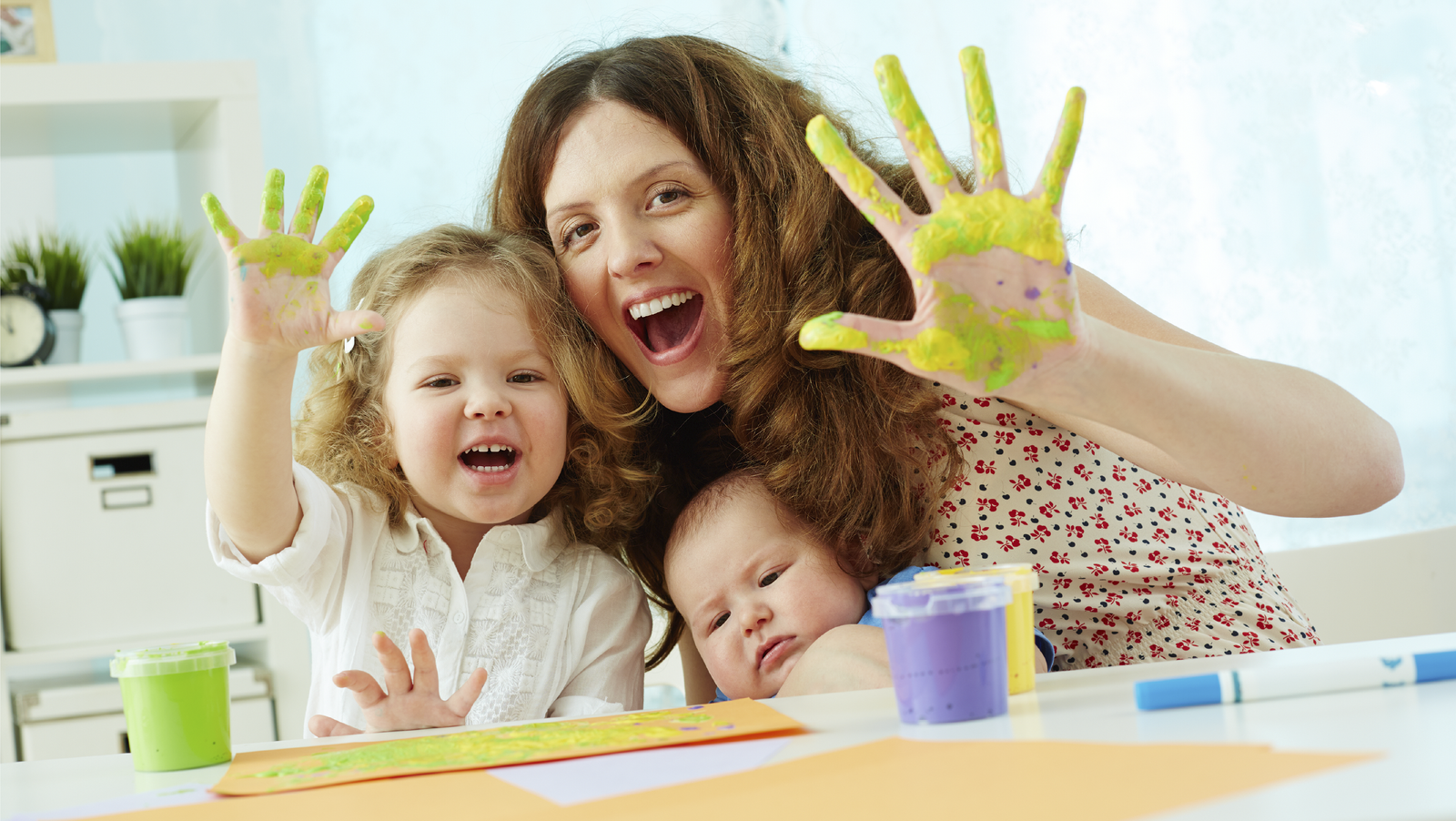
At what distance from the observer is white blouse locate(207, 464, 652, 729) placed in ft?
4.13

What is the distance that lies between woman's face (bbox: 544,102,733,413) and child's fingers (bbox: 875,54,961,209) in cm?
58

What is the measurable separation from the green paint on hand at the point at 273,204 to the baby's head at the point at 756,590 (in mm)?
565

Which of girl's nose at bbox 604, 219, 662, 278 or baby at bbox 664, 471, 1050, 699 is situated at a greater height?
girl's nose at bbox 604, 219, 662, 278

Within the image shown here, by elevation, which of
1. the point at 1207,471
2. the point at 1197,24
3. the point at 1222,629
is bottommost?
the point at 1222,629

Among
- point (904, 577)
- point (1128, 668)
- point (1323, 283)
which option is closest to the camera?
point (1128, 668)

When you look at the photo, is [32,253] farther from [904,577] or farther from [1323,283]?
[1323,283]

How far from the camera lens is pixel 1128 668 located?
2.89 feet

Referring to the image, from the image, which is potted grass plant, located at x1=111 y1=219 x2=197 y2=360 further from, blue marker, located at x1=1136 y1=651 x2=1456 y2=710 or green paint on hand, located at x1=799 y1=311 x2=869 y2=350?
blue marker, located at x1=1136 y1=651 x2=1456 y2=710

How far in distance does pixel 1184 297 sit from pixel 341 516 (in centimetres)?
198

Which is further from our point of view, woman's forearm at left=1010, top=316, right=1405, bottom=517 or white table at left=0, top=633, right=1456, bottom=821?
woman's forearm at left=1010, top=316, right=1405, bottom=517

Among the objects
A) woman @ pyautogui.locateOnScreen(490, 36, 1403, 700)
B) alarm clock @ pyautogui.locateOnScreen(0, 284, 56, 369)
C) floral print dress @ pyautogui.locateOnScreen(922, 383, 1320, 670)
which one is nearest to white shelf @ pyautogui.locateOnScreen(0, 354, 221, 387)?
alarm clock @ pyautogui.locateOnScreen(0, 284, 56, 369)

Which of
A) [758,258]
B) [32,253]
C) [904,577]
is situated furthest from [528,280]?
[32,253]

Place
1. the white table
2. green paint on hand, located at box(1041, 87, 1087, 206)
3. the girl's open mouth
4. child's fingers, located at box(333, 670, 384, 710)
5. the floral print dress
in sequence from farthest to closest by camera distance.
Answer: the girl's open mouth < the floral print dress < child's fingers, located at box(333, 670, 384, 710) < green paint on hand, located at box(1041, 87, 1087, 206) < the white table

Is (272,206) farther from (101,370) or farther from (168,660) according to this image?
(101,370)
